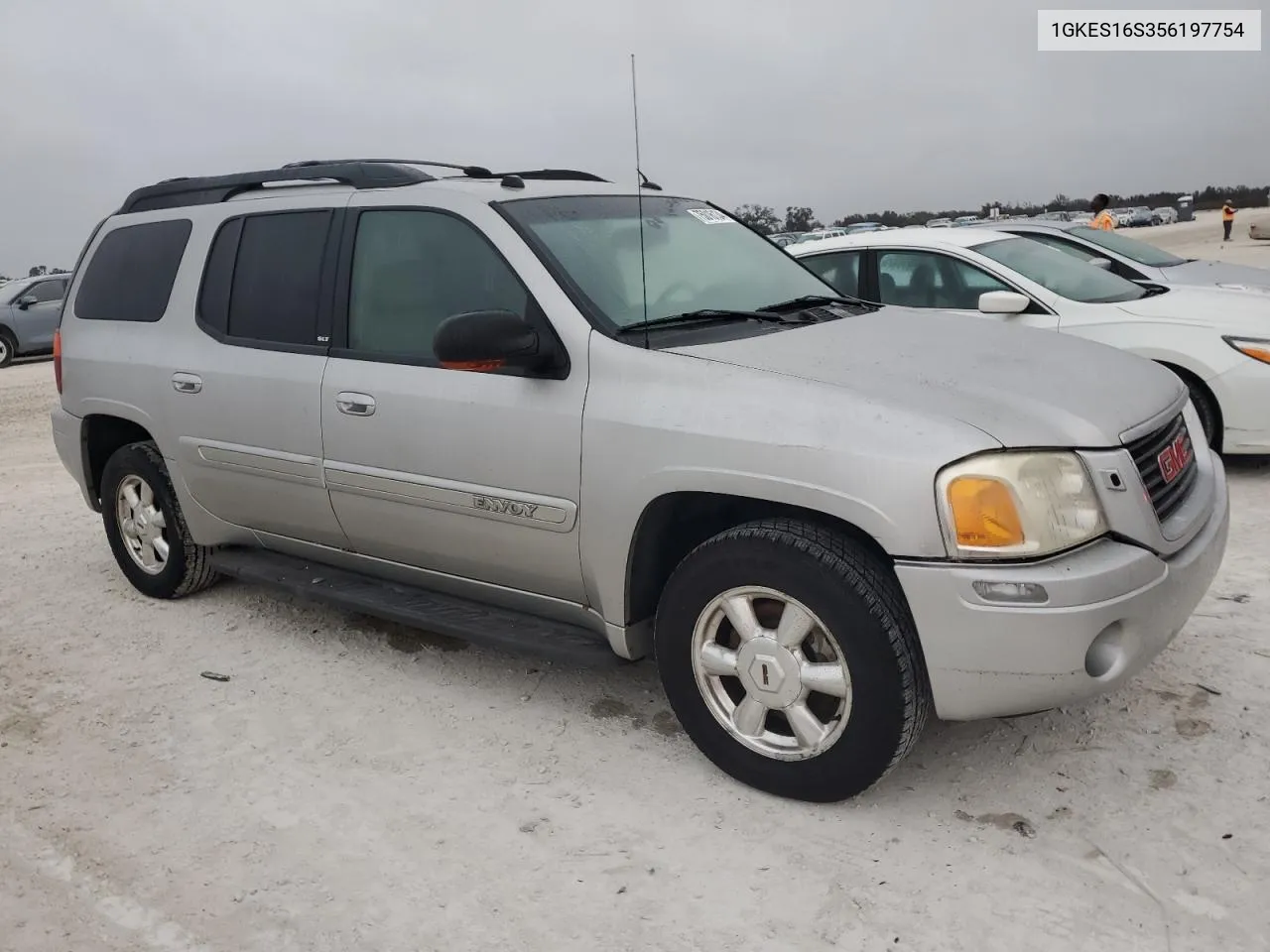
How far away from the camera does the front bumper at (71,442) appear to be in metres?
5.12

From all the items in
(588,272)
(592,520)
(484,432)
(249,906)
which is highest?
(588,272)

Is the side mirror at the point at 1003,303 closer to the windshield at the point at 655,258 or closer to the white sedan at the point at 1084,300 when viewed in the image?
the white sedan at the point at 1084,300

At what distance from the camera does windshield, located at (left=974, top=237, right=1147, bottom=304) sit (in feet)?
22.0

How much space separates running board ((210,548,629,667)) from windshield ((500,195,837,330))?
1015 millimetres

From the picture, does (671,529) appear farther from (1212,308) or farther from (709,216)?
(1212,308)

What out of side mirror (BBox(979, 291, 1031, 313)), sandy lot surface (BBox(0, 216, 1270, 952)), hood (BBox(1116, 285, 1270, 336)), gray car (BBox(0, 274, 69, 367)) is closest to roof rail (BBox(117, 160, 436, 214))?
sandy lot surface (BBox(0, 216, 1270, 952))

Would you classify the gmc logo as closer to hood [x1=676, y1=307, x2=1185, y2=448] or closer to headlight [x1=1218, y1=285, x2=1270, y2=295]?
hood [x1=676, y1=307, x2=1185, y2=448]

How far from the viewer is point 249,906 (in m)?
2.72

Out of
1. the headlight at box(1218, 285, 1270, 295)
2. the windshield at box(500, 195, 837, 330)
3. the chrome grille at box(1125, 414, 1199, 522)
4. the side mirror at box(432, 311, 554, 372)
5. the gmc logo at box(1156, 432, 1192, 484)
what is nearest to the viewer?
the chrome grille at box(1125, 414, 1199, 522)

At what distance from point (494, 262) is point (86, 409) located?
101 inches

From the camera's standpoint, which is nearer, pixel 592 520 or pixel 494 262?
pixel 592 520

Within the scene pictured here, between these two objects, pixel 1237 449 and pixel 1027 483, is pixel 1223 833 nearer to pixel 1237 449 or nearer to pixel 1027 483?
pixel 1027 483

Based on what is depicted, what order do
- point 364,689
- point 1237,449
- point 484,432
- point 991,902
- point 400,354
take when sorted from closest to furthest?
point 991,902 → point 484,432 → point 400,354 → point 364,689 → point 1237,449

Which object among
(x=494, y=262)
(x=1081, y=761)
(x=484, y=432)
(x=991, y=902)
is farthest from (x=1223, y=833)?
(x=494, y=262)
